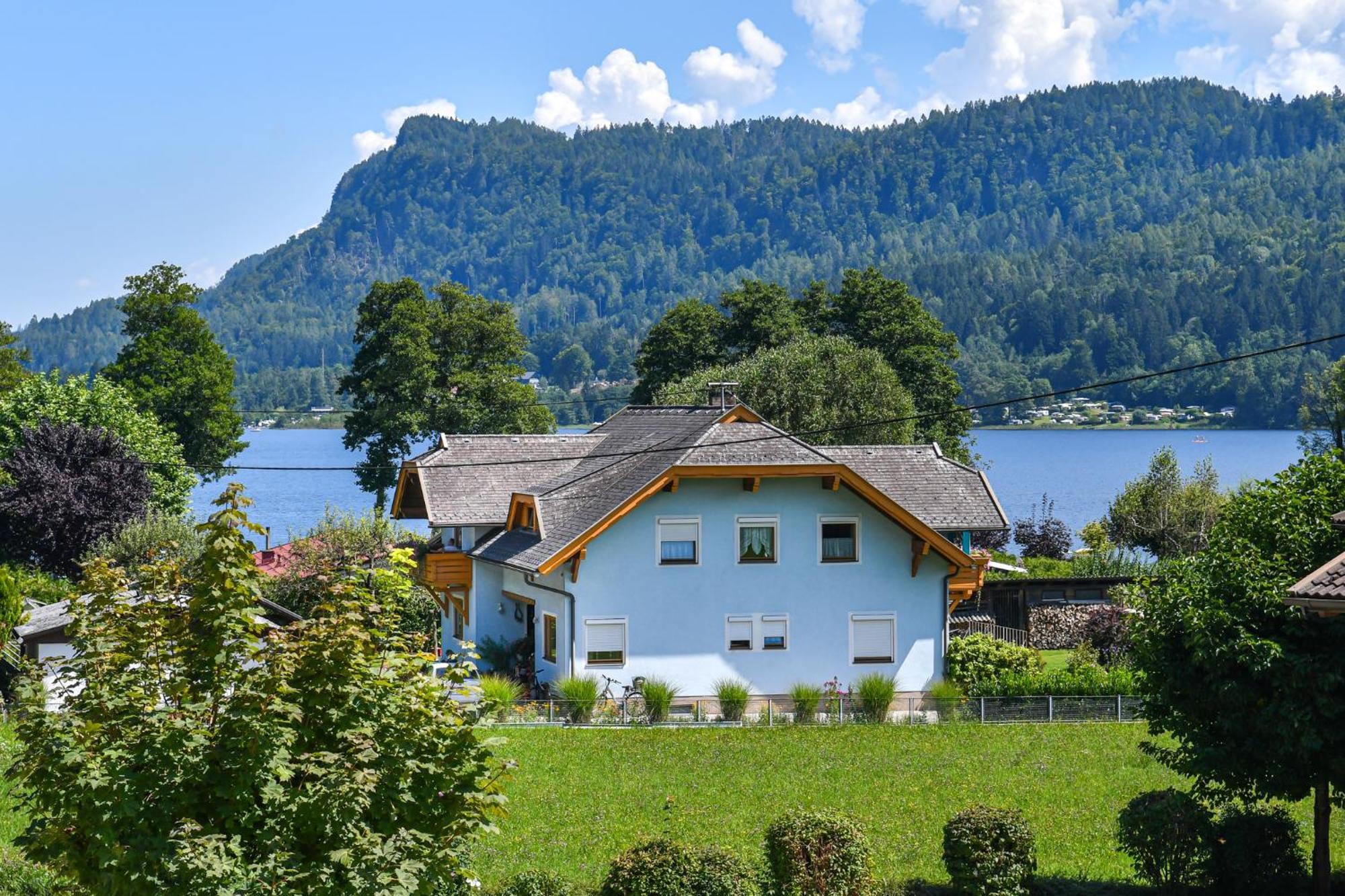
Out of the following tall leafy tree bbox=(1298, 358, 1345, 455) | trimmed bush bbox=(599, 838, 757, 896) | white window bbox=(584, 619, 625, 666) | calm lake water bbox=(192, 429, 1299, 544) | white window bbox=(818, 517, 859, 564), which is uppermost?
tall leafy tree bbox=(1298, 358, 1345, 455)

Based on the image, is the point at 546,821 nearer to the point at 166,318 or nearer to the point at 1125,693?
the point at 1125,693

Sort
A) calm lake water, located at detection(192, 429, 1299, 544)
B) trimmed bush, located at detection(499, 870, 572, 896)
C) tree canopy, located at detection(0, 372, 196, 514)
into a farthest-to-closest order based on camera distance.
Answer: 1. calm lake water, located at detection(192, 429, 1299, 544)
2. tree canopy, located at detection(0, 372, 196, 514)
3. trimmed bush, located at detection(499, 870, 572, 896)

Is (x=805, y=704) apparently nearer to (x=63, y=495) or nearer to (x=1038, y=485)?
(x=63, y=495)

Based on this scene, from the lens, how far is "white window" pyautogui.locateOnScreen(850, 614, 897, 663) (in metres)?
35.2

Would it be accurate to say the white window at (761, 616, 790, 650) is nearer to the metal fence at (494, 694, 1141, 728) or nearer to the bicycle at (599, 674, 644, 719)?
the bicycle at (599, 674, 644, 719)

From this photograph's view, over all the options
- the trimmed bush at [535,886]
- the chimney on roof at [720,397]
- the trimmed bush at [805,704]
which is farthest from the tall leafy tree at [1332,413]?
the trimmed bush at [535,886]

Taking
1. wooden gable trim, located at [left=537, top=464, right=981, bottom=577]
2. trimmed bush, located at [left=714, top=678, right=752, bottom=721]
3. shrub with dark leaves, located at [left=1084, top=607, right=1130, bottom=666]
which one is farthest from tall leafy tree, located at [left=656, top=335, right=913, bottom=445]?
trimmed bush, located at [left=714, top=678, right=752, bottom=721]

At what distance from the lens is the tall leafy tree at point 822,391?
208 feet

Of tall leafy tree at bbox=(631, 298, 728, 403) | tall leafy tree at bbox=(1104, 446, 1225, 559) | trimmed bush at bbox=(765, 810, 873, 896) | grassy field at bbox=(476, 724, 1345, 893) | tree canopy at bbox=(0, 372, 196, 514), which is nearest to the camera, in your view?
trimmed bush at bbox=(765, 810, 873, 896)

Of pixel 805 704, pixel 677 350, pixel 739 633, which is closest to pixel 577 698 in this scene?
pixel 805 704

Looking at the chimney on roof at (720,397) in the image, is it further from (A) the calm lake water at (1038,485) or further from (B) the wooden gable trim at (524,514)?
(A) the calm lake water at (1038,485)

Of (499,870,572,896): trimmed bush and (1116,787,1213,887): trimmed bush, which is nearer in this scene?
(499,870,572,896): trimmed bush

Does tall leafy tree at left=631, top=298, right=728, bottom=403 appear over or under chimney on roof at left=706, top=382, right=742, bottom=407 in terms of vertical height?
over

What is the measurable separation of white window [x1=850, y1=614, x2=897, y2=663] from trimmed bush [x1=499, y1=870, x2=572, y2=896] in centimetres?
2172
